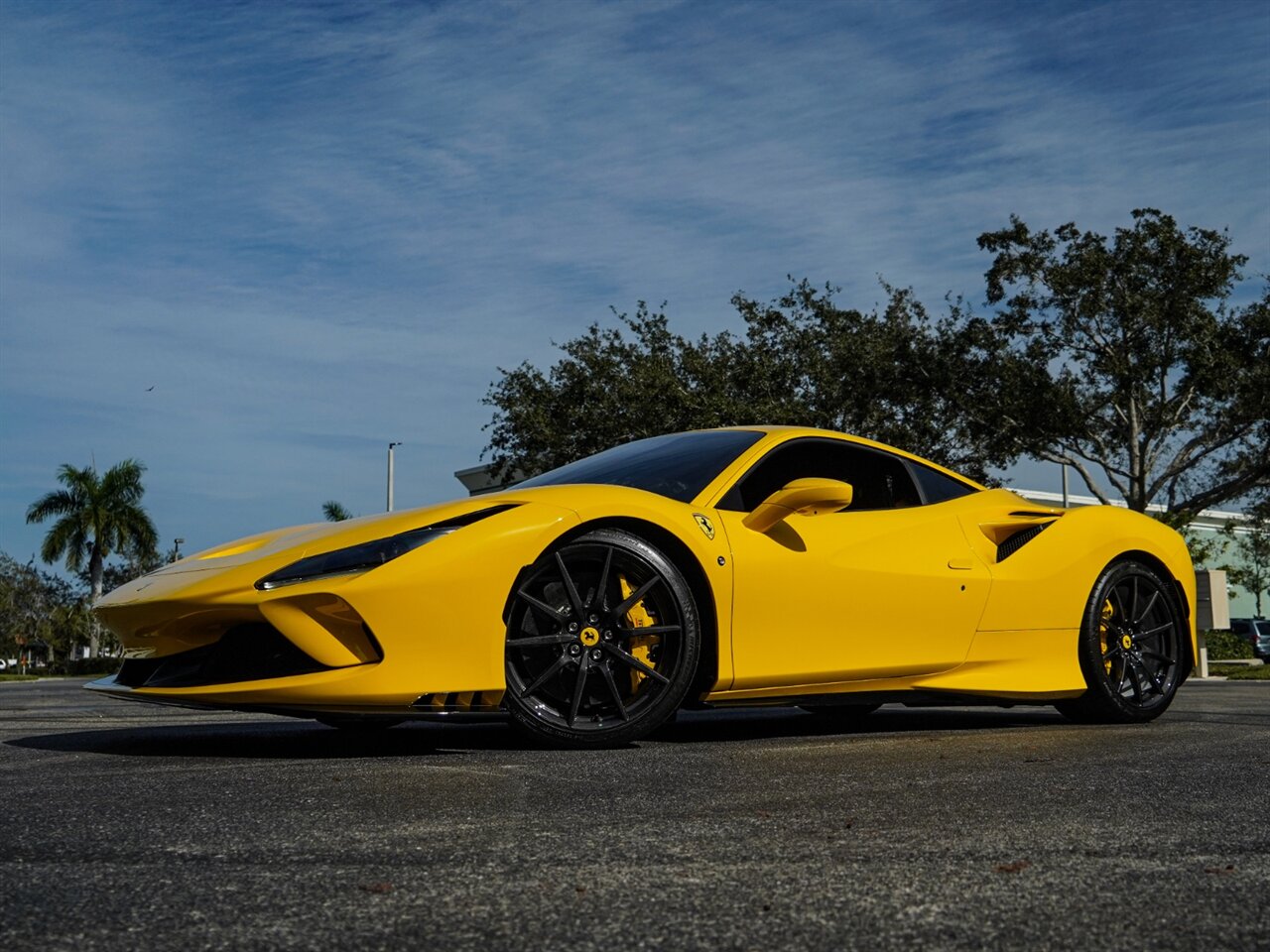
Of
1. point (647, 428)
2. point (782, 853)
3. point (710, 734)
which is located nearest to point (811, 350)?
point (647, 428)

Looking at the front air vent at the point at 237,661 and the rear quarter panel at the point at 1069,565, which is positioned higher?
the rear quarter panel at the point at 1069,565

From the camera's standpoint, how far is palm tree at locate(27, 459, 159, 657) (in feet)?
144

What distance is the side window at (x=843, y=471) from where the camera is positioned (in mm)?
5532

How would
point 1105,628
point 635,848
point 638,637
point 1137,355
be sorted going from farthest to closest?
Answer: point 1137,355 < point 1105,628 < point 638,637 < point 635,848

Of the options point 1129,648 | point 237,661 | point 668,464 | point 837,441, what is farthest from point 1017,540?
point 237,661

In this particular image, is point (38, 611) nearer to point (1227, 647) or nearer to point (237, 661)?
point (1227, 647)

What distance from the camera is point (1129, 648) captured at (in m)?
6.28

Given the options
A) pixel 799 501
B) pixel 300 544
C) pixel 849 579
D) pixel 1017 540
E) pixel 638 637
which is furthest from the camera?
pixel 1017 540

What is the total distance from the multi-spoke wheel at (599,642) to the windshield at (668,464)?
48cm

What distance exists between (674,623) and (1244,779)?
1.84 meters

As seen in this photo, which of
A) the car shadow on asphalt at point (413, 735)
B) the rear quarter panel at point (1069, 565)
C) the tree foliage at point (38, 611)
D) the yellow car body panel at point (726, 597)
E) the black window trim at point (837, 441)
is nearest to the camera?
the yellow car body panel at point (726, 597)

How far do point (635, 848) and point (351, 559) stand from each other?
1994mm

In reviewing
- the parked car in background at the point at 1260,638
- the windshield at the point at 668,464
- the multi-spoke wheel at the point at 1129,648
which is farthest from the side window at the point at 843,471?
the parked car in background at the point at 1260,638

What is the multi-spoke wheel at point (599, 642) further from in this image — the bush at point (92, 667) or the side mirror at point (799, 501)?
the bush at point (92, 667)
